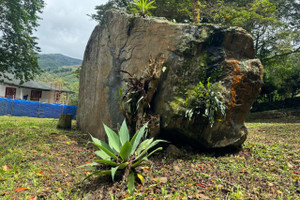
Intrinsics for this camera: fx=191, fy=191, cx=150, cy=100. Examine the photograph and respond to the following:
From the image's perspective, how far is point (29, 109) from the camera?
14.0 m

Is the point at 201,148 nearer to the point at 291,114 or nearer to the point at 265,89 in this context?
the point at 291,114

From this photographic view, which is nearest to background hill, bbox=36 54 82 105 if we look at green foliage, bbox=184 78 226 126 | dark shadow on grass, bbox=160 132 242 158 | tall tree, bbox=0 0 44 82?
tall tree, bbox=0 0 44 82

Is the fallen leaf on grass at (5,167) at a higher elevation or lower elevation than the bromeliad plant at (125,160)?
lower

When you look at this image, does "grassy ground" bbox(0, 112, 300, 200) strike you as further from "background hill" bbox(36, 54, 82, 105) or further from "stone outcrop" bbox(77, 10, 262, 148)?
"background hill" bbox(36, 54, 82, 105)

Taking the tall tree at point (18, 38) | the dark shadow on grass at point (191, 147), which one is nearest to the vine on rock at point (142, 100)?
the dark shadow on grass at point (191, 147)

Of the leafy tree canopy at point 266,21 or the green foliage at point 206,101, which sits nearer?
the green foliage at point 206,101

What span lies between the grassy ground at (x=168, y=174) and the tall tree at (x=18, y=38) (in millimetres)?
7931

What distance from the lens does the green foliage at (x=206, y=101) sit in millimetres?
3723

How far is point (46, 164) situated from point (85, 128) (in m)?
2.60

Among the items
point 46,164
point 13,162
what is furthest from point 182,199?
point 13,162

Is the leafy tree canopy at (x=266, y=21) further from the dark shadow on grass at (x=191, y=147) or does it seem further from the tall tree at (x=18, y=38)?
the dark shadow on grass at (x=191, y=147)

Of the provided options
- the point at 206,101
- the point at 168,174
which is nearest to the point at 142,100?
the point at 206,101

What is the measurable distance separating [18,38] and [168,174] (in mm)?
11472

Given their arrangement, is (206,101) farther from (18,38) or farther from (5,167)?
(18,38)
